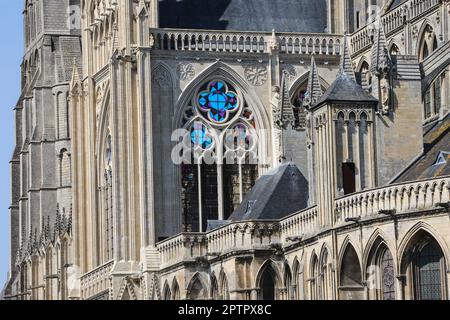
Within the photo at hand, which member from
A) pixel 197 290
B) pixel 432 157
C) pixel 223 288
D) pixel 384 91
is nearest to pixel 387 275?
pixel 432 157

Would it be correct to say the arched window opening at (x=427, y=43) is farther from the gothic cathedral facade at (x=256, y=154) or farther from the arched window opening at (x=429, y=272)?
the arched window opening at (x=429, y=272)

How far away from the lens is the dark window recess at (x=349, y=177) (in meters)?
60.0

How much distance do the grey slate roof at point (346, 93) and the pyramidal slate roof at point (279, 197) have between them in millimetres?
6930

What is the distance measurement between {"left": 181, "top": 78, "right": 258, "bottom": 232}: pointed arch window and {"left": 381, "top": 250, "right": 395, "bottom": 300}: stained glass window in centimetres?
2415

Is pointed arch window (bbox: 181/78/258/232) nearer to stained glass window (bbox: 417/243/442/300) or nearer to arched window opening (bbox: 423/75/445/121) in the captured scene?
Result: arched window opening (bbox: 423/75/445/121)

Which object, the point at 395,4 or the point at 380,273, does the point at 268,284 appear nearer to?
the point at 380,273

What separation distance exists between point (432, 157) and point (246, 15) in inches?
1025

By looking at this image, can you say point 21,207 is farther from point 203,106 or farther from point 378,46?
point 378,46

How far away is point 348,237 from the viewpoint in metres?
57.2

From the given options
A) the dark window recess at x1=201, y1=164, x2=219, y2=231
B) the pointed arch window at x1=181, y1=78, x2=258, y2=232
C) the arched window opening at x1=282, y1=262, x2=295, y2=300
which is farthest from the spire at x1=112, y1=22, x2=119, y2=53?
the arched window opening at x1=282, y1=262, x2=295, y2=300

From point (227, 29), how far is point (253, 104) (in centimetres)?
396

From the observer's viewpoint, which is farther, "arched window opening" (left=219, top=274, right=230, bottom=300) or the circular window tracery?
the circular window tracery

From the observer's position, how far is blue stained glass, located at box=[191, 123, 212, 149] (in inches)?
3162

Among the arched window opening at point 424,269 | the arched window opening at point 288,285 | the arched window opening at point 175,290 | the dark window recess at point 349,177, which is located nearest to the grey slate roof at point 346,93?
the dark window recess at point 349,177
